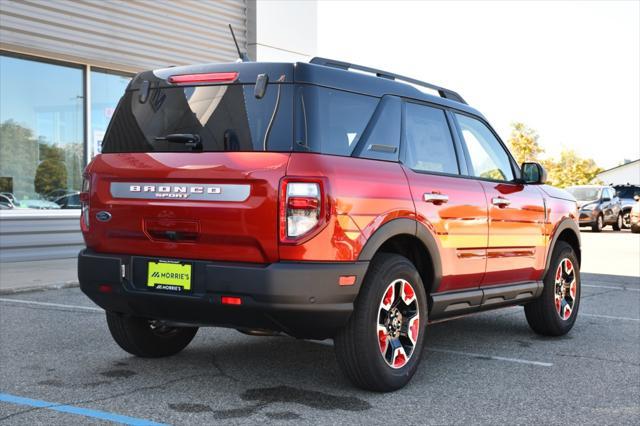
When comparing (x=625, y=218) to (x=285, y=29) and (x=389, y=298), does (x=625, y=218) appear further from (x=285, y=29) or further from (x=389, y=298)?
(x=389, y=298)

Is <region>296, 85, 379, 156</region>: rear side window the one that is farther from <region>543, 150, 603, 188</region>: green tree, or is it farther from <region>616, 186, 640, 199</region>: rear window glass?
<region>543, 150, 603, 188</region>: green tree

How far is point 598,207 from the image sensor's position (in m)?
28.0

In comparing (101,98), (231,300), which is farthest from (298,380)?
(101,98)

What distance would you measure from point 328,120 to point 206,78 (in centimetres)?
84

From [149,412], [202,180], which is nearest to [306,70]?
[202,180]

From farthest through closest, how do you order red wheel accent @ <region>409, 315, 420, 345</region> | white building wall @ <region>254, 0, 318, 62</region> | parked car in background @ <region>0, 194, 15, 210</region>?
white building wall @ <region>254, 0, 318, 62</region>, parked car in background @ <region>0, 194, 15, 210</region>, red wheel accent @ <region>409, 315, 420, 345</region>

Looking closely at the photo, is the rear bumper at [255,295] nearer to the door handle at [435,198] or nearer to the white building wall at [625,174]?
the door handle at [435,198]

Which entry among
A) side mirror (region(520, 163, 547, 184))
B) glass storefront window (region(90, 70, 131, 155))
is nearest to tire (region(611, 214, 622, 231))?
glass storefront window (region(90, 70, 131, 155))

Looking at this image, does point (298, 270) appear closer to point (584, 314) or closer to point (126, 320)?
point (126, 320)

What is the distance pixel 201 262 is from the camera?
459cm

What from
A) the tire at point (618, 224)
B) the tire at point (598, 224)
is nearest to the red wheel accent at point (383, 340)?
the tire at point (598, 224)

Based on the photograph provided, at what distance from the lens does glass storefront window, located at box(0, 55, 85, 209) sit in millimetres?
12562

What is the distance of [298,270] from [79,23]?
10136 mm

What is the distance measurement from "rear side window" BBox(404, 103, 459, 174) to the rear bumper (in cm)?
110
